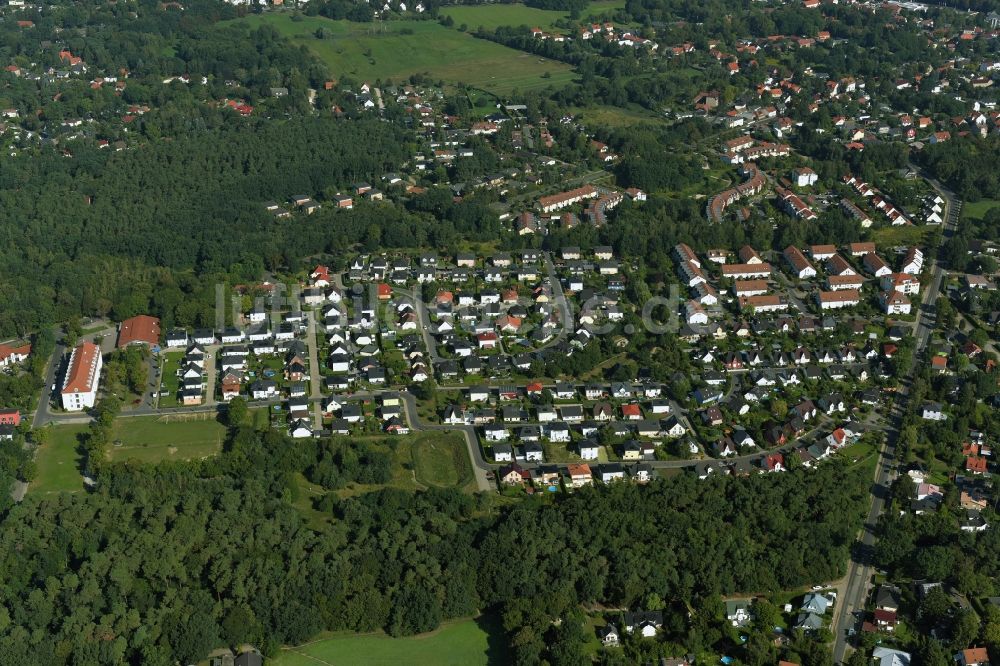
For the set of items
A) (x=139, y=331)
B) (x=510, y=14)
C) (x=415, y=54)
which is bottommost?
(x=510, y=14)

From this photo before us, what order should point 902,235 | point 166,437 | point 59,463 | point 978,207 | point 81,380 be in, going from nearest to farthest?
point 59,463
point 166,437
point 81,380
point 902,235
point 978,207

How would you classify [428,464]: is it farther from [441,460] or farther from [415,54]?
[415,54]

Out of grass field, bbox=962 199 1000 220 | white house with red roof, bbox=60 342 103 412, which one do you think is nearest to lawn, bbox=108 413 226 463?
white house with red roof, bbox=60 342 103 412

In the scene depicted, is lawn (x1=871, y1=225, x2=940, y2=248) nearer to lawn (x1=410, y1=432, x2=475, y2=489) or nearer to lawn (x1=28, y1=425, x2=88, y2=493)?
lawn (x1=410, y1=432, x2=475, y2=489)

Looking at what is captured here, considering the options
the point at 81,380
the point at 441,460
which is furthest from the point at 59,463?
the point at 441,460

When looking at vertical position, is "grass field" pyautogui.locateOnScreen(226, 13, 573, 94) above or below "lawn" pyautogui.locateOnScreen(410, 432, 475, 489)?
below

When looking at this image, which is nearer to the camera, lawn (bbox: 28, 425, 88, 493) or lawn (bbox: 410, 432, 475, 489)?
lawn (bbox: 28, 425, 88, 493)
